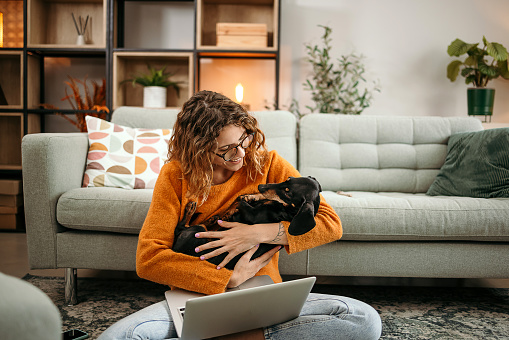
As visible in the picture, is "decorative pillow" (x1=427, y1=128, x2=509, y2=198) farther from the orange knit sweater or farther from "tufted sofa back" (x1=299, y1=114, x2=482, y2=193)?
the orange knit sweater

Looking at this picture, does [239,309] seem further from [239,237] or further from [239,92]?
[239,92]

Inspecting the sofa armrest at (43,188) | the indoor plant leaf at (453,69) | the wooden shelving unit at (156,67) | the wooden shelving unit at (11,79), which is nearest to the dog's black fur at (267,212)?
the sofa armrest at (43,188)

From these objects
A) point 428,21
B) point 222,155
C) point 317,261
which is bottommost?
point 317,261

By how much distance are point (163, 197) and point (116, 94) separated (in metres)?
2.23

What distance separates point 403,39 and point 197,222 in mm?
2805

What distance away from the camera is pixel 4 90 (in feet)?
11.5

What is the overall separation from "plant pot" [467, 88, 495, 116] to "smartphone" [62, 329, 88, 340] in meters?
2.83

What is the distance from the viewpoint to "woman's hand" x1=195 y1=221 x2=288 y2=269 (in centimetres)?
108

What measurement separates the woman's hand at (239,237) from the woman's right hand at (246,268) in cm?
2

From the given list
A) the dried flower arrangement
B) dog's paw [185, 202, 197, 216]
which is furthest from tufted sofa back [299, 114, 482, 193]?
the dried flower arrangement

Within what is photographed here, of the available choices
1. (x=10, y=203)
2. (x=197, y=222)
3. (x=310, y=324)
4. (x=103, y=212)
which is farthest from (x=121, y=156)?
(x=10, y=203)

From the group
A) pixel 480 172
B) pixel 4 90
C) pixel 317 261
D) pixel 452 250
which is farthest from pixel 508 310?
pixel 4 90

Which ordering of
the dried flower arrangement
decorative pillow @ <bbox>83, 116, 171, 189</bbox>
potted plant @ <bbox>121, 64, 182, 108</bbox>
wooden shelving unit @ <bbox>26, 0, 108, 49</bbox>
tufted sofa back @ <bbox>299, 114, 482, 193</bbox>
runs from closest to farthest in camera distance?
decorative pillow @ <bbox>83, 116, 171, 189</bbox> < tufted sofa back @ <bbox>299, 114, 482, 193</bbox> < potted plant @ <bbox>121, 64, 182, 108</bbox> < the dried flower arrangement < wooden shelving unit @ <bbox>26, 0, 108, 49</bbox>

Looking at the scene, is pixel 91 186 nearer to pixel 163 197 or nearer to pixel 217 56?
pixel 163 197
